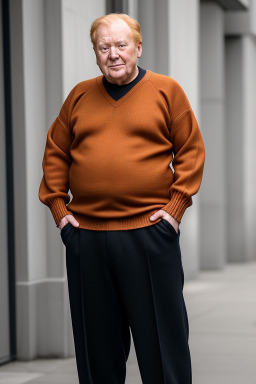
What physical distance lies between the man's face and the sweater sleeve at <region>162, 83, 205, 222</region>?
265 millimetres

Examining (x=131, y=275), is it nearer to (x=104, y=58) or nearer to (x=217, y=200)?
(x=104, y=58)

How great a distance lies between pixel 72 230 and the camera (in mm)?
3348

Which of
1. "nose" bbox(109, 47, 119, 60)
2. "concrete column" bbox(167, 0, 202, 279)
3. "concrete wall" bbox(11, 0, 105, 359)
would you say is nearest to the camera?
"nose" bbox(109, 47, 119, 60)

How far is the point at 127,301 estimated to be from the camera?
10.9 ft

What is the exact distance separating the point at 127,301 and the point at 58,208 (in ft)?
1.68

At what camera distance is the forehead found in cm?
322

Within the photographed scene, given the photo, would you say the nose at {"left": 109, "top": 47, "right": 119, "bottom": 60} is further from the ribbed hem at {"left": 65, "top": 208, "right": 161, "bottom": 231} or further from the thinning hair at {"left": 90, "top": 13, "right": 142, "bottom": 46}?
the ribbed hem at {"left": 65, "top": 208, "right": 161, "bottom": 231}

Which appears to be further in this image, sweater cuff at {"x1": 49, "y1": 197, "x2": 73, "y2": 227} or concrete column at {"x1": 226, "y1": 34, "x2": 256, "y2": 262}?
concrete column at {"x1": 226, "y1": 34, "x2": 256, "y2": 262}

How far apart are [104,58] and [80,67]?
271cm

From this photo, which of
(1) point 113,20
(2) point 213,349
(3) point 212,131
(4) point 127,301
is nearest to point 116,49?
(1) point 113,20

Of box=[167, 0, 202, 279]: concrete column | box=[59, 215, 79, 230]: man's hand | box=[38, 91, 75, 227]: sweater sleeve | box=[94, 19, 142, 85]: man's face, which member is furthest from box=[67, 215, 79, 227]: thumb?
box=[167, 0, 202, 279]: concrete column

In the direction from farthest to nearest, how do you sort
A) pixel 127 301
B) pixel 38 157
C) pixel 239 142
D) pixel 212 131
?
pixel 239 142 < pixel 212 131 < pixel 38 157 < pixel 127 301

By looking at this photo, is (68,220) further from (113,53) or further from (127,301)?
(113,53)

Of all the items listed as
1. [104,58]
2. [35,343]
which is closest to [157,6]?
[35,343]
